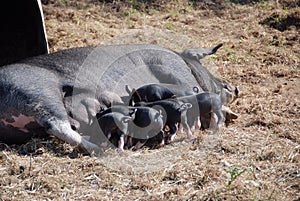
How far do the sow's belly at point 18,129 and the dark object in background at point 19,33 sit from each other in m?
1.98

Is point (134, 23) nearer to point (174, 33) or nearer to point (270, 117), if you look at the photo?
point (174, 33)

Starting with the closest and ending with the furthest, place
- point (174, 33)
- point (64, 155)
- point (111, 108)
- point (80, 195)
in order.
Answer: point (80, 195)
point (64, 155)
point (111, 108)
point (174, 33)

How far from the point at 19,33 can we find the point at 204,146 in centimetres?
325

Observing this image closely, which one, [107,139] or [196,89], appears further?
[196,89]

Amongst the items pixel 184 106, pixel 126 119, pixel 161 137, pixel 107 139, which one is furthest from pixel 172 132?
pixel 107 139

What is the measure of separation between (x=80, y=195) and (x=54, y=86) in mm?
1574

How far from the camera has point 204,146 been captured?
5.20 m

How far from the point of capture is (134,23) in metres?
9.68

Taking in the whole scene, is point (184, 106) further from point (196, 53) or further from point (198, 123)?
point (196, 53)

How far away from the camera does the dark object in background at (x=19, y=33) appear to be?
7070mm

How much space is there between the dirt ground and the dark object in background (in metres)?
0.98

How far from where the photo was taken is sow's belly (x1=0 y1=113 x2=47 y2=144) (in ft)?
17.0

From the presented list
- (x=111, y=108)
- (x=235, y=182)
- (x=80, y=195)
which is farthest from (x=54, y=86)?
(x=235, y=182)

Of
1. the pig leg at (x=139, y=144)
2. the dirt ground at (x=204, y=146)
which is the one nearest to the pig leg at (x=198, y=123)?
the dirt ground at (x=204, y=146)
